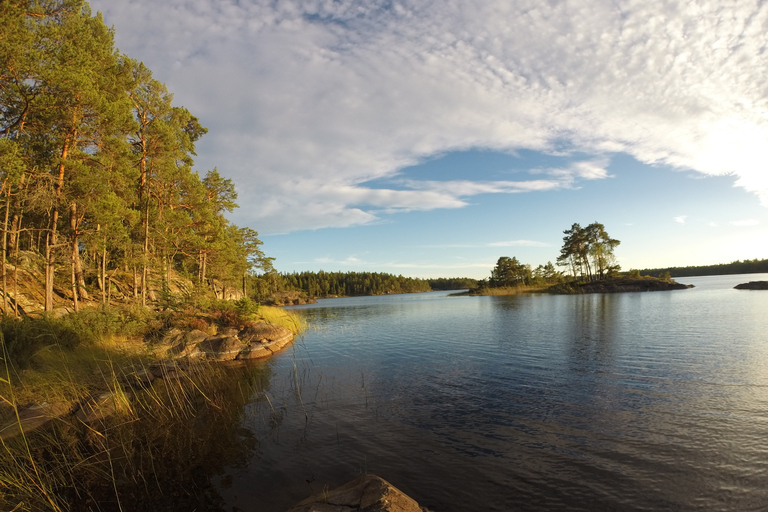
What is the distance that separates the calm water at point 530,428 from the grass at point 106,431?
107 centimetres

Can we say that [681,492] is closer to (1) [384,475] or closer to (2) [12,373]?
(1) [384,475]

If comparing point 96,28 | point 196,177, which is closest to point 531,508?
point 96,28

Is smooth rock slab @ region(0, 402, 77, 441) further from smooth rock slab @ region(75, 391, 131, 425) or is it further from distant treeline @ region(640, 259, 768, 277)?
distant treeline @ region(640, 259, 768, 277)

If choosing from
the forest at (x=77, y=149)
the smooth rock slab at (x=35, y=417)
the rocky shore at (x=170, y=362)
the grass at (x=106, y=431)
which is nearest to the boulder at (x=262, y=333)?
the rocky shore at (x=170, y=362)

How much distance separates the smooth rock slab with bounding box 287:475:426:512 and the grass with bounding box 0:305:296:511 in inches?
113

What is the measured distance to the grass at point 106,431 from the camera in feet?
23.1

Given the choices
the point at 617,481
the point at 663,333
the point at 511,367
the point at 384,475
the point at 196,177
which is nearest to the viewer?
the point at 617,481

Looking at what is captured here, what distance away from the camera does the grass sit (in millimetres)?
7039

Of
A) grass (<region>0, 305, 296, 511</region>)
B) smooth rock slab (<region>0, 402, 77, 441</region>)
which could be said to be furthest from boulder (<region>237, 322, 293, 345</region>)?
smooth rock slab (<region>0, 402, 77, 441</region>)

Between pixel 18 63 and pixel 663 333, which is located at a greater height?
pixel 18 63

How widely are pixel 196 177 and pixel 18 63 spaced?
20510mm

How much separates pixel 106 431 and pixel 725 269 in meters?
221

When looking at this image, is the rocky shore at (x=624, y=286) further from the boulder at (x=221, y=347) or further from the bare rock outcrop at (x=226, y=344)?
the boulder at (x=221, y=347)

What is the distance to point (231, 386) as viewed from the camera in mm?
15336
